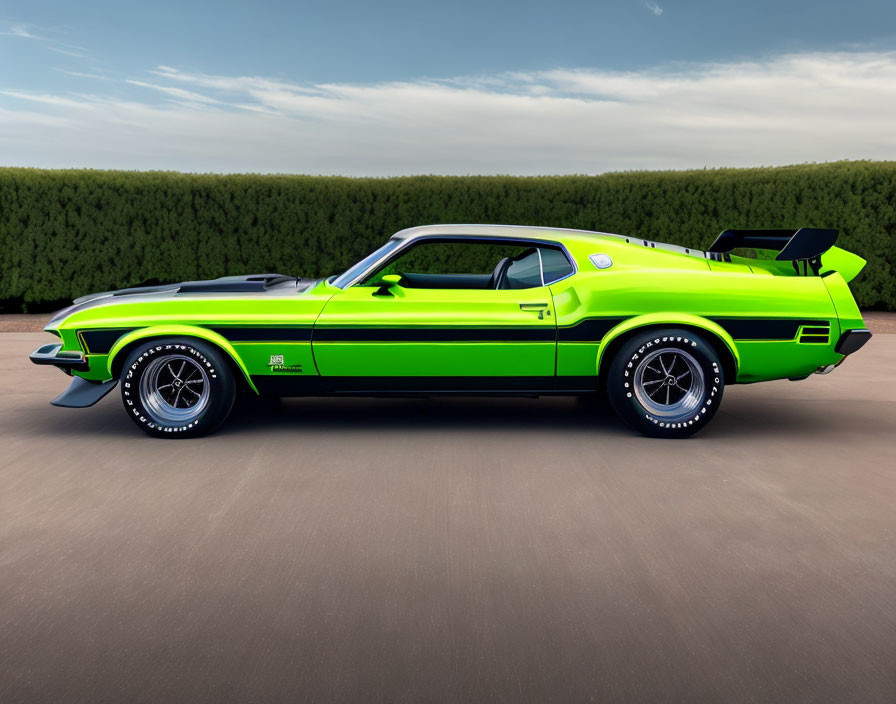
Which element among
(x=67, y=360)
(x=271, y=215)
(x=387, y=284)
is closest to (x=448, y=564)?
(x=387, y=284)

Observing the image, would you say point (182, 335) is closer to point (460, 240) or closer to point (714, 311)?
point (460, 240)

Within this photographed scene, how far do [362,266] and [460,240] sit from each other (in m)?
0.69

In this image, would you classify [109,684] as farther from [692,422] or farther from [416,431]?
[692,422]

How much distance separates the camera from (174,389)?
653cm

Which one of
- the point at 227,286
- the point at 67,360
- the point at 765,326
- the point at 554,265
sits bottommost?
the point at 67,360

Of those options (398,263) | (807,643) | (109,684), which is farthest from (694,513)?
(398,263)

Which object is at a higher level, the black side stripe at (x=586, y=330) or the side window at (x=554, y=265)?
the side window at (x=554, y=265)

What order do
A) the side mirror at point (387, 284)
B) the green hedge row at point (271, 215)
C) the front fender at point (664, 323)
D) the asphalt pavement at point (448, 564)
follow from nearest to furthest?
the asphalt pavement at point (448, 564)
the front fender at point (664, 323)
the side mirror at point (387, 284)
the green hedge row at point (271, 215)

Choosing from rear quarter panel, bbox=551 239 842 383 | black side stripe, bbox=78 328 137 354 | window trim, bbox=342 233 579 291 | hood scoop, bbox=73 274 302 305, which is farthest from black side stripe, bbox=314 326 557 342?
black side stripe, bbox=78 328 137 354

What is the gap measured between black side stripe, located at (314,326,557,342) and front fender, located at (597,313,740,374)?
360 millimetres

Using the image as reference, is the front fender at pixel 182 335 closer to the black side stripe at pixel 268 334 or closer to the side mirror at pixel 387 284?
the black side stripe at pixel 268 334

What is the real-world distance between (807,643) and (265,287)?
4500 millimetres

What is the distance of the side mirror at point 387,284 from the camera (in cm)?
644

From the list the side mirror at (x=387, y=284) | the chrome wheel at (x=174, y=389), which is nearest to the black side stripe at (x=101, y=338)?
the chrome wheel at (x=174, y=389)
